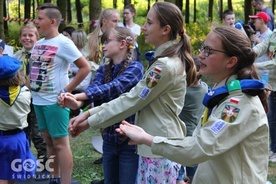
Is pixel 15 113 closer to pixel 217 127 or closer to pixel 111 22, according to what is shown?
pixel 111 22

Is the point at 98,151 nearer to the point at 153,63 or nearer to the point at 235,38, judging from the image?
the point at 153,63

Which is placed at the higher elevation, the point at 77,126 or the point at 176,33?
the point at 176,33

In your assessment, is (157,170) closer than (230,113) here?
No

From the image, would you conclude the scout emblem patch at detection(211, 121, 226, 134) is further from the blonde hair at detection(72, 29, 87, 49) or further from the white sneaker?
the blonde hair at detection(72, 29, 87, 49)

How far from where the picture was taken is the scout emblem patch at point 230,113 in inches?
92.0

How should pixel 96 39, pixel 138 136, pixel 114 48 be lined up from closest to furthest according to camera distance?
pixel 138 136
pixel 114 48
pixel 96 39

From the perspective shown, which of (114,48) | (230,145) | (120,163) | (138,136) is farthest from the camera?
(114,48)

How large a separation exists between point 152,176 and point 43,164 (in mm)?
3102

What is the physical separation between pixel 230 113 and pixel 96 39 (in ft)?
14.1

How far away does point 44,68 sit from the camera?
499cm

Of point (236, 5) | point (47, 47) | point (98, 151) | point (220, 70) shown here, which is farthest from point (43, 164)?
point (236, 5)

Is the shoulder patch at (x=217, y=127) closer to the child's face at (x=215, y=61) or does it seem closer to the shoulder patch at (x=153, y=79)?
the child's face at (x=215, y=61)

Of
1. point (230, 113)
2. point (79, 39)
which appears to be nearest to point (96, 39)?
point (79, 39)

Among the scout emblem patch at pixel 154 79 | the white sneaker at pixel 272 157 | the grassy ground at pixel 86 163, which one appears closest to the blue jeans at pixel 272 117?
the white sneaker at pixel 272 157
